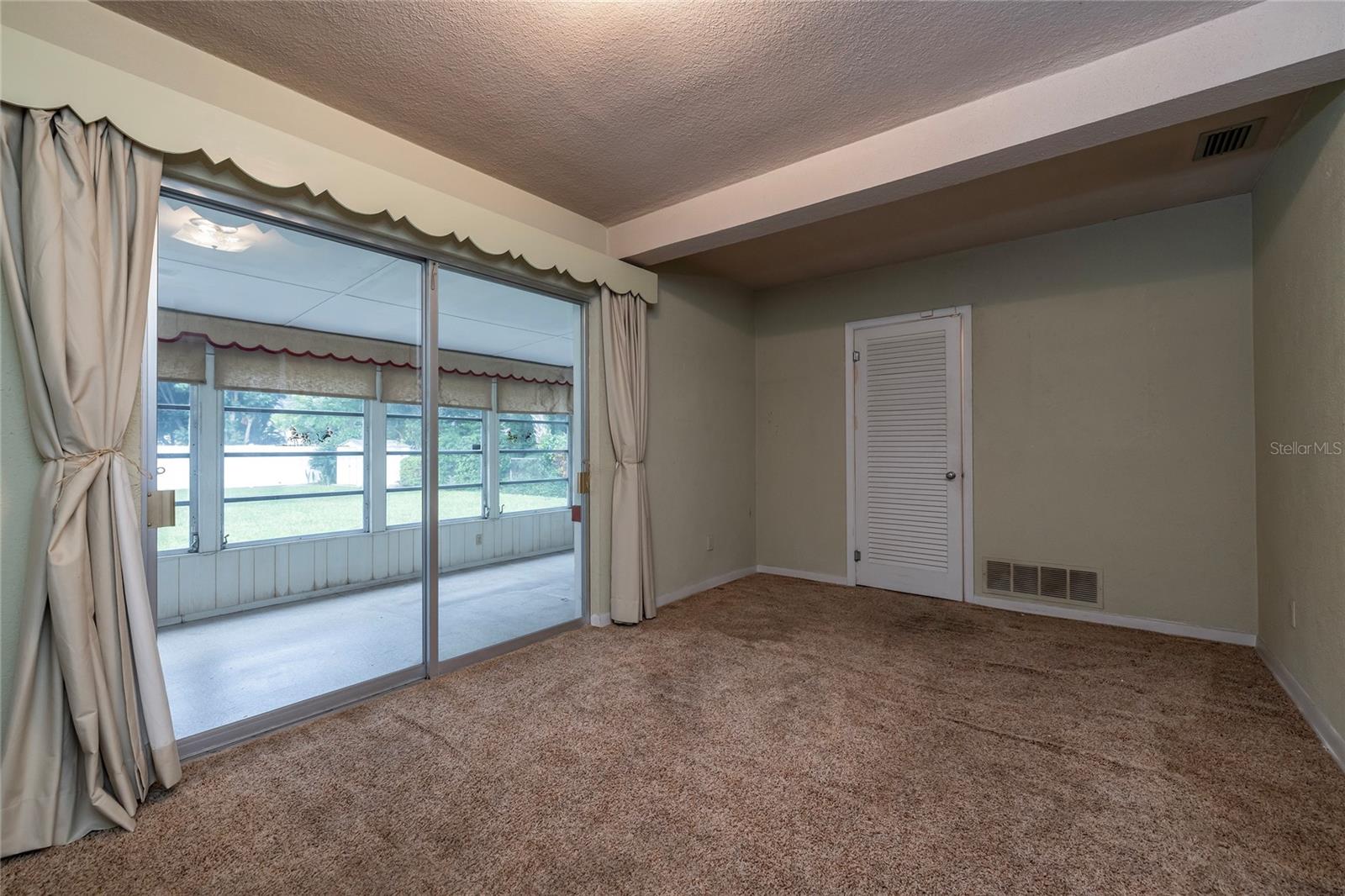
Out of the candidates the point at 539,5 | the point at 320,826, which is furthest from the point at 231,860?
the point at 539,5

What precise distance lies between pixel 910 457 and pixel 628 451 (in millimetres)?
2196

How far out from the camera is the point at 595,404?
12.3 ft

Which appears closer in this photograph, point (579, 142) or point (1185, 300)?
point (579, 142)

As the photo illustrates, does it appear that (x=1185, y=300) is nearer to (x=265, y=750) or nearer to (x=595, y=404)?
(x=595, y=404)

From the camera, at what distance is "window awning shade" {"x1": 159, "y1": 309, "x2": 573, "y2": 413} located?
7.88ft

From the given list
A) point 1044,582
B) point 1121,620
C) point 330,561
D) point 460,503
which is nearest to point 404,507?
point 460,503

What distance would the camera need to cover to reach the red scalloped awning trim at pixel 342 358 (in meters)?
2.49

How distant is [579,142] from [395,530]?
233cm

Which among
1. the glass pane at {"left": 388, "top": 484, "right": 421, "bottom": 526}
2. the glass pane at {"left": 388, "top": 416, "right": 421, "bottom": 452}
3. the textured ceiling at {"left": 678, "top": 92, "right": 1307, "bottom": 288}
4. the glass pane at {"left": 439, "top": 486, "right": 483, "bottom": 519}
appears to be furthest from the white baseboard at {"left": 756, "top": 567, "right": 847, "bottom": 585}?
the glass pane at {"left": 388, "top": 416, "right": 421, "bottom": 452}

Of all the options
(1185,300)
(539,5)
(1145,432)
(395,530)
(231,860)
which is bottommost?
(231,860)

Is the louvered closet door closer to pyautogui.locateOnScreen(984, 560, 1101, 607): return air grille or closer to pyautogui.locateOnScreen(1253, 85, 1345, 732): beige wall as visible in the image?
pyautogui.locateOnScreen(984, 560, 1101, 607): return air grille

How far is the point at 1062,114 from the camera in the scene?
2.23 metres

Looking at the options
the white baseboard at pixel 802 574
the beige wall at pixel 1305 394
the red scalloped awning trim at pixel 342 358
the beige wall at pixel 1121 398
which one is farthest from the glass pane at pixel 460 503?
the beige wall at pixel 1305 394

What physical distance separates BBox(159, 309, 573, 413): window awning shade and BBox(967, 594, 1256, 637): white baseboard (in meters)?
3.31
